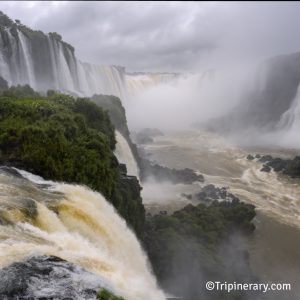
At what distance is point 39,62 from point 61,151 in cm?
3031

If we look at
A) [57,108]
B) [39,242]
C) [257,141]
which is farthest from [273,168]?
[39,242]

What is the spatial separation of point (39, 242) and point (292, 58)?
7268 centimetres

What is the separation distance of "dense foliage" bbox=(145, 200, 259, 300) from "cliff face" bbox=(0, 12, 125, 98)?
23589mm

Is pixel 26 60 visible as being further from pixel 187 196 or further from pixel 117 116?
pixel 187 196

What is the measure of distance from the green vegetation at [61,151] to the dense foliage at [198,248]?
1.56 m

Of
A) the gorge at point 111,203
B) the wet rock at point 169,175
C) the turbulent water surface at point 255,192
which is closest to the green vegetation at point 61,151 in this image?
the gorge at point 111,203

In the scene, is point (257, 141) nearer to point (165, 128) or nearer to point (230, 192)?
point (165, 128)

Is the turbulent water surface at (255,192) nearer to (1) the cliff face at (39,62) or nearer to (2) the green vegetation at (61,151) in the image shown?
(2) the green vegetation at (61,151)

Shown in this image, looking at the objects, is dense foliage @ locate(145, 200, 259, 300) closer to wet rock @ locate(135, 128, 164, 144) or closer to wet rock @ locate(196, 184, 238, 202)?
wet rock @ locate(196, 184, 238, 202)

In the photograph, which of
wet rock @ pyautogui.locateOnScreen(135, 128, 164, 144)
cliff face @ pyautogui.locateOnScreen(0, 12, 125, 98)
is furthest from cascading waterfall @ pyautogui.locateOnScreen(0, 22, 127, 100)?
wet rock @ pyautogui.locateOnScreen(135, 128, 164, 144)

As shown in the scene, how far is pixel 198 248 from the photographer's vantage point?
18.6 m

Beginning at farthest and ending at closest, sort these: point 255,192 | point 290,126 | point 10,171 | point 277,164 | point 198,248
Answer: point 290,126 → point 277,164 → point 255,192 → point 198,248 → point 10,171

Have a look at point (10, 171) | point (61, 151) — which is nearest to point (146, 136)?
point (61, 151)

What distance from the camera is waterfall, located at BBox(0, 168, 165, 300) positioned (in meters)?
8.78
